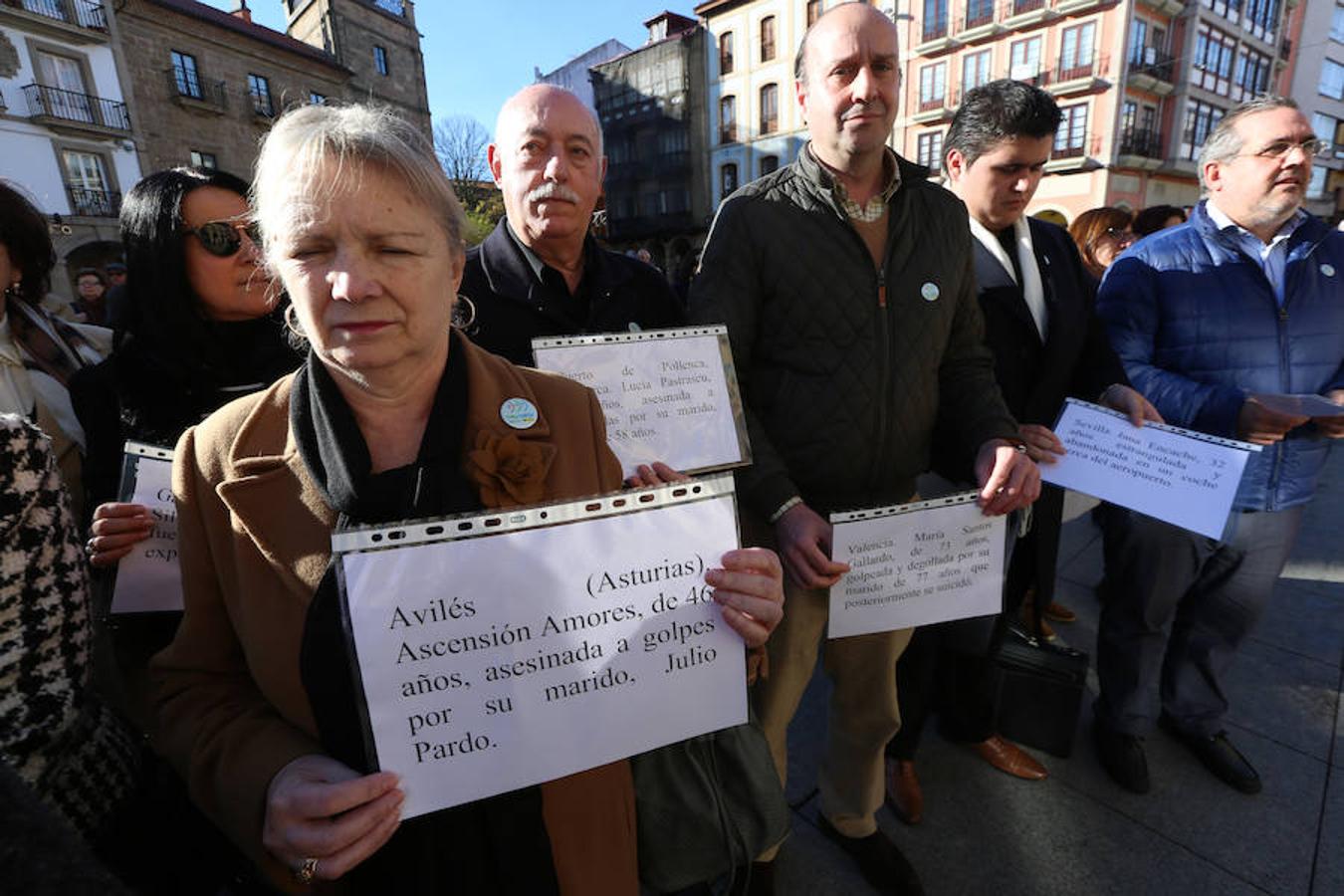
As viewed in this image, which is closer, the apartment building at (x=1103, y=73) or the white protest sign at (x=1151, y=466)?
the white protest sign at (x=1151, y=466)

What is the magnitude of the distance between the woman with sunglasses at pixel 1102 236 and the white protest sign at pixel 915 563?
3.49m

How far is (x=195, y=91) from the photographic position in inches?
816

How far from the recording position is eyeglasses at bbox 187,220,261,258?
1759 mm

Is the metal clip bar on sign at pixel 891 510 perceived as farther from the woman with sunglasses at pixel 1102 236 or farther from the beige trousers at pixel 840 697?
the woman with sunglasses at pixel 1102 236

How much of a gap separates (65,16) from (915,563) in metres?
26.3

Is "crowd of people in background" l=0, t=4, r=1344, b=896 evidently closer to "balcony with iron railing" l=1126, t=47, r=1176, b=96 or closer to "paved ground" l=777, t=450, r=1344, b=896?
"paved ground" l=777, t=450, r=1344, b=896

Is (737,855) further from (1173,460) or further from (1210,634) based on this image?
(1210,634)

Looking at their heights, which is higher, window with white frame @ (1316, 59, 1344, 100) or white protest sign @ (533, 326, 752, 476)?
window with white frame @ (1316, 59, 1344, 100)

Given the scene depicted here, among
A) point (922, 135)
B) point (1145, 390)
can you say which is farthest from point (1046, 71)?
point (1145, 390)

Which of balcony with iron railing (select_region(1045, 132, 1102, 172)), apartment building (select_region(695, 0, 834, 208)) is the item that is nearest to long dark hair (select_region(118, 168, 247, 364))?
balcony with iron railing (select_region(1045, 132, 1102, 172))

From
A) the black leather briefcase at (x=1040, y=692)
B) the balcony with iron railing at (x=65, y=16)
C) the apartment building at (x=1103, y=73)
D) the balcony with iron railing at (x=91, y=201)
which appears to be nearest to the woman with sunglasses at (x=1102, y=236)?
the black leather briefcase at (x=1040, y=692)

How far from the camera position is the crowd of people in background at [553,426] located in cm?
106

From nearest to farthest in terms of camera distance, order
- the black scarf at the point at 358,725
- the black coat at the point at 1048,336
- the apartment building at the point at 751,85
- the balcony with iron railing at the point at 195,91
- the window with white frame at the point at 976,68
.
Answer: the black scarf at the point at 358,725 → the black coat at the point at 1048,336 → the balcony with iron railing at the point at 195,91 → the window with white frame at the point at 976,68 → the apartment building at the point at 751,85

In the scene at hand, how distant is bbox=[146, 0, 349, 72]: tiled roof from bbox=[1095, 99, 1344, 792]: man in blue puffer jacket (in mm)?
27886
